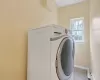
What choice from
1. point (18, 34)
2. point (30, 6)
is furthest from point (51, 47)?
point (30, 6)

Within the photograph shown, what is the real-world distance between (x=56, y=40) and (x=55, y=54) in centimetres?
18

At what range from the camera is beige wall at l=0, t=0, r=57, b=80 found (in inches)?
52.1

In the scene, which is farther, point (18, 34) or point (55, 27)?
point (18, 34)

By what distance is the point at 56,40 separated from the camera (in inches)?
55.4

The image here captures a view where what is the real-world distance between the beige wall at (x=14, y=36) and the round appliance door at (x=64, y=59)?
57 centimetres

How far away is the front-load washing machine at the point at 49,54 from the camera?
4.52 ft

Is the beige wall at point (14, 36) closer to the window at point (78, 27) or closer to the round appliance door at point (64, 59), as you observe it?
the round appliance door at point (64, 59)

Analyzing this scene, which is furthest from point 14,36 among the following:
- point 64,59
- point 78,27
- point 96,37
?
point 78,27

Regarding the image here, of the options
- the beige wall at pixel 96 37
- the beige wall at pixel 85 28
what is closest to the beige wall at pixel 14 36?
the beige wall at pixel 96 37

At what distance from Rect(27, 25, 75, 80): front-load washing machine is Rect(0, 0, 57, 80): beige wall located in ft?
0.38

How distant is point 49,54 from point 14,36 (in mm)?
546

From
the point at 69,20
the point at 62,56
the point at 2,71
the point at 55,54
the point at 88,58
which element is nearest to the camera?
the point at 2,71

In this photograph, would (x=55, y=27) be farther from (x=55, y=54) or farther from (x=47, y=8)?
(x=47, y=8)

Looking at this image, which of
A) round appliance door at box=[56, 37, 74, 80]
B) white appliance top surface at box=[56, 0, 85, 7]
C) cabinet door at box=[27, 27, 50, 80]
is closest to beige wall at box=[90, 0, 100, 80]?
round appliance door at box=[56, 37, 74, 80]
